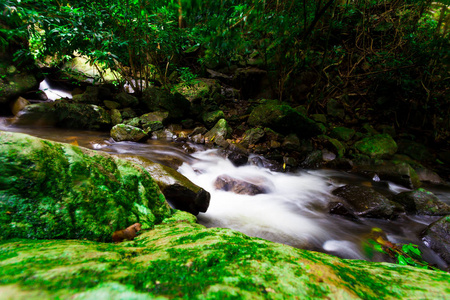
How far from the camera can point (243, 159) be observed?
6.57 m

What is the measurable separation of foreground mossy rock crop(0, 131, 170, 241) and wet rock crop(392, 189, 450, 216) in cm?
590

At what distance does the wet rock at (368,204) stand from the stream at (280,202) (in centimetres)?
15

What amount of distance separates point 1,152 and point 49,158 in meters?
0.24

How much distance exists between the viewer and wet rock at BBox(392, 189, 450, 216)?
4.55 m

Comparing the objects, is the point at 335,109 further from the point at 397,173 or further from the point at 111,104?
the point at 111,104

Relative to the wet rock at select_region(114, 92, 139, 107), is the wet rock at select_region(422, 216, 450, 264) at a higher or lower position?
lower

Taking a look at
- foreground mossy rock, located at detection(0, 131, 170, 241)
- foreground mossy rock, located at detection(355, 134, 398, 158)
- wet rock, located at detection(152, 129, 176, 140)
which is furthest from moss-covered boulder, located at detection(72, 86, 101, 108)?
foreground mossy rock, located at detection(355, 134, 398, 158)

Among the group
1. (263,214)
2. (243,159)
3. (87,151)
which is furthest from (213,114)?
(87,151)

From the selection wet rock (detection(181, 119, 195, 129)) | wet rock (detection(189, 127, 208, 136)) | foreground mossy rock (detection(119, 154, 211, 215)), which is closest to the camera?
foreground mossy rock (detection(119, 154, 211, 215))

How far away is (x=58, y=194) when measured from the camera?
1.39 m

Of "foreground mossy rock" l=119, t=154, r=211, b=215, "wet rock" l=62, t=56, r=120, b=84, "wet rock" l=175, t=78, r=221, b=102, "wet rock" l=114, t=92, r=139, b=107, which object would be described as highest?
"wet rock" l=62, t=56, r=120, b=84

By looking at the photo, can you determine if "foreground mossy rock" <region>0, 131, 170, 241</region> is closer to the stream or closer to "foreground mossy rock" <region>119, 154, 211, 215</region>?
"foreground mossy rock" <region>119, 154, 211, 215</region>

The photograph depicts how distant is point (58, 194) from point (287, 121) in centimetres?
740

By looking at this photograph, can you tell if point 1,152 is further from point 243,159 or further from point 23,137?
point 243,159
